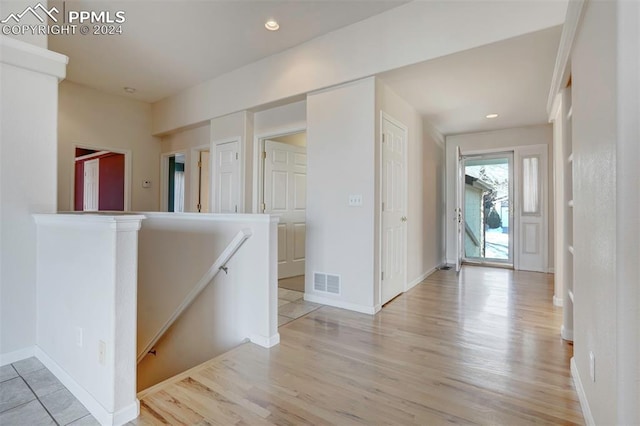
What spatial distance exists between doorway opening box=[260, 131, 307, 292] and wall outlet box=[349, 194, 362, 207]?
4.27 ft

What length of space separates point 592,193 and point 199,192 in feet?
17.6

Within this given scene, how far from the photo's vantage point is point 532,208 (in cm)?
521

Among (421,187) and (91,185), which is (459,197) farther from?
(91,185)

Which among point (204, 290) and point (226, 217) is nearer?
point (226, 217)

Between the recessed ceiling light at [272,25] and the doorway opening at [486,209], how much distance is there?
4207 mm

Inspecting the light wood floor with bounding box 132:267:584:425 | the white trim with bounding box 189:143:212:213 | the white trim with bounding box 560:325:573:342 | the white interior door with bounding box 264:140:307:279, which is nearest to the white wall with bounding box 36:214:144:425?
the light wood floor with bounding box 132:267:584:425

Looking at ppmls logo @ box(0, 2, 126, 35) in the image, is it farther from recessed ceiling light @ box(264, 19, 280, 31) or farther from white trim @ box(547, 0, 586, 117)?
→ white trim @ box(547, 0, 586, 117)

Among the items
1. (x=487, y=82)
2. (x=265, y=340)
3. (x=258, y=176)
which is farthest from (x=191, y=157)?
(x=487, y=82)

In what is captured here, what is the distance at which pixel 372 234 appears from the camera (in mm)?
3084

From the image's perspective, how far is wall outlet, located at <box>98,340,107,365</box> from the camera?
5.01ft

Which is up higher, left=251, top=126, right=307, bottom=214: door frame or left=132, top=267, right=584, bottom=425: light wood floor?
left=251, top=126, right=307, bottom=214: door frame

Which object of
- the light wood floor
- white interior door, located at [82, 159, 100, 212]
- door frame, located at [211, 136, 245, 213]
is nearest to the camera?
the light wood floor

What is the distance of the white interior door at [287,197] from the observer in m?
4.59

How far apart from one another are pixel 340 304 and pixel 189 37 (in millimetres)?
3460
